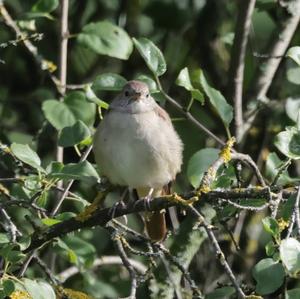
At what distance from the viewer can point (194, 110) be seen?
5.37 m

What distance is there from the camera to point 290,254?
267 centimetres

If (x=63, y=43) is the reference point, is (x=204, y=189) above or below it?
above

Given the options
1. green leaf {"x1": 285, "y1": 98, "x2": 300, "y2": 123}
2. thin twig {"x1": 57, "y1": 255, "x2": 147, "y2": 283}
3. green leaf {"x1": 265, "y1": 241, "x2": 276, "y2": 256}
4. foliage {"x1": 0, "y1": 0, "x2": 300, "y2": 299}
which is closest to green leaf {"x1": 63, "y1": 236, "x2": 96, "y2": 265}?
foliage {"x1": 0, "y1": 0, "x2": 300, "y2": 299}

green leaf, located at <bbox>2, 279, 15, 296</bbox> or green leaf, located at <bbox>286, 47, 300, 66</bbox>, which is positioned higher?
green leaf, located at <bbox>286, 47, 300, 66</bbox>

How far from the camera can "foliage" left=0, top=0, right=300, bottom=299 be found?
3.15 metres

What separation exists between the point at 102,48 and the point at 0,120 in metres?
1.14

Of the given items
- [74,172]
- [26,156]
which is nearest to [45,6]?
[26,156]

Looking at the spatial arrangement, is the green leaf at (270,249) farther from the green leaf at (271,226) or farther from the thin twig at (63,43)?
the thin twig at (63,43)

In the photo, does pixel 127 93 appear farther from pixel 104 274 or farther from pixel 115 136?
pixel 104 274

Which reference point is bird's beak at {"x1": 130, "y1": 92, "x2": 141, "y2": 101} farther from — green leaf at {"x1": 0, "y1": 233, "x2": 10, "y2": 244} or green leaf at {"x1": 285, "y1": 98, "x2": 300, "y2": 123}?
green leaf at {"x1": 0, "y1": 233, "x2": 10, "y2": 244}

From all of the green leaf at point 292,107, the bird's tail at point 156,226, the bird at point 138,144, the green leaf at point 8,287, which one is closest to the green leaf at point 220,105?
the bird at point 138,144

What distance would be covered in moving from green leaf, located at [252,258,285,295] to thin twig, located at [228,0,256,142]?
6.27 feet

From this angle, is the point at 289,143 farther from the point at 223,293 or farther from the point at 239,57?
the point at 239,57

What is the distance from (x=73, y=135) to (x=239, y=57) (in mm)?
1503
